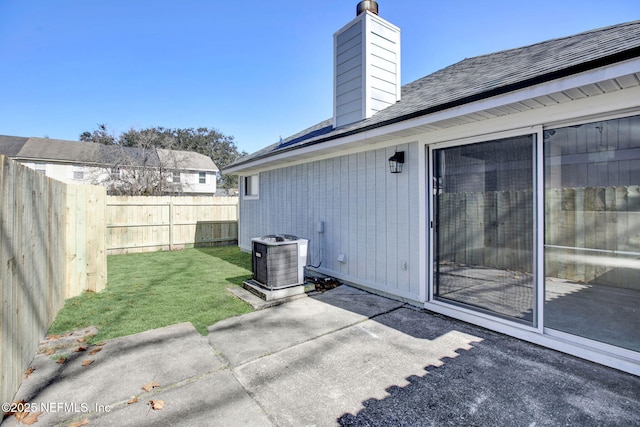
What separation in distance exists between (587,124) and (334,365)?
3330mm

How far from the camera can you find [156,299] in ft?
15.3

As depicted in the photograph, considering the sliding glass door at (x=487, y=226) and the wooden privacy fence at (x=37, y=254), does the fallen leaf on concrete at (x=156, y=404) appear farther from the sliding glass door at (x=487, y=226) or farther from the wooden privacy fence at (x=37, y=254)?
the sliding glass door at (x=487, y=226)

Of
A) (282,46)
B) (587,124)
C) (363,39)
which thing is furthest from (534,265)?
(282,46)

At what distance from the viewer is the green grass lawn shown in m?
3.69

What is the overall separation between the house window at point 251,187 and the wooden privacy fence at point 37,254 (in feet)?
13.8

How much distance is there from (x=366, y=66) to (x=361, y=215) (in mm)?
2858

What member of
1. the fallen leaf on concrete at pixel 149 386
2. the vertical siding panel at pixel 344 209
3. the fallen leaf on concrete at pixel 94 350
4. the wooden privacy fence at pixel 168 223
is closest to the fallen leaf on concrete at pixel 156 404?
the fallen leaf on concrete at pixel 149 386

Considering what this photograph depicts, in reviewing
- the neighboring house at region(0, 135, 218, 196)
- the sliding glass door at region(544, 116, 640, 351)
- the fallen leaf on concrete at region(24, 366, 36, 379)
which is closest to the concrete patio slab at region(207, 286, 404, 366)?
the fallen leaf on concrete at region(24, 366, 36, 379)

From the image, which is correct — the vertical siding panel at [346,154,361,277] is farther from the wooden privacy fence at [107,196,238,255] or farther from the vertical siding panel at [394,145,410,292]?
the wooden privacy fence at [107,196,238,255]

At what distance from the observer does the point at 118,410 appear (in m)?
2.08

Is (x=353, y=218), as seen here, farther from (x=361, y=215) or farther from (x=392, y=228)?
(x=392, y=228)

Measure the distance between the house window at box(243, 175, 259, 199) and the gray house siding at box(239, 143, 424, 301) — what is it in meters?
1.72

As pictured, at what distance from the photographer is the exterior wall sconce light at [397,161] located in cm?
434

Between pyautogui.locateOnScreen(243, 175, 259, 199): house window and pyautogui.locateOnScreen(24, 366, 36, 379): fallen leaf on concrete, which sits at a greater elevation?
pyautogui.locateOnScreen(243, 175, 259, 199): house window
